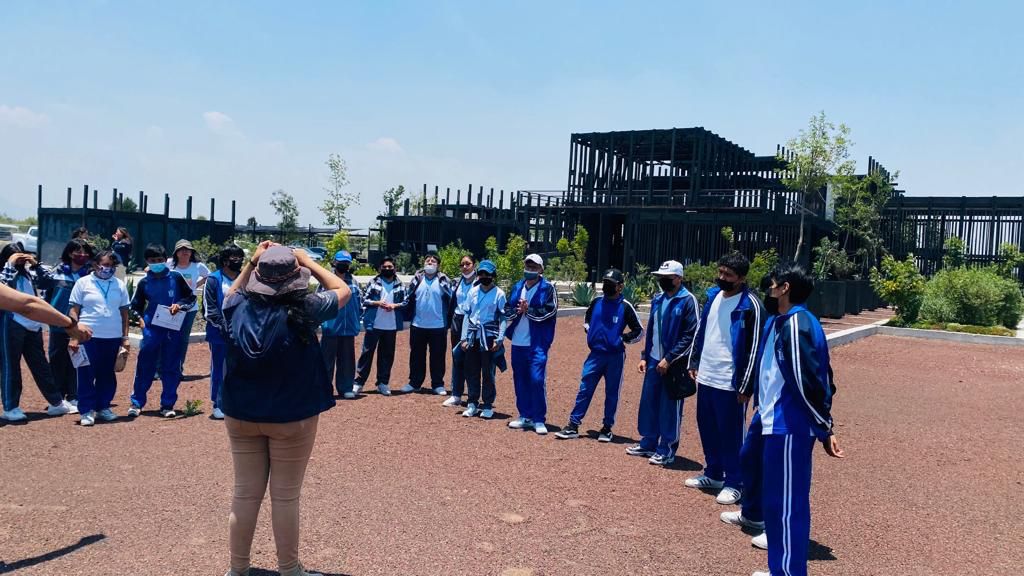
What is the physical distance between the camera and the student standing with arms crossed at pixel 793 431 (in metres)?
4.02

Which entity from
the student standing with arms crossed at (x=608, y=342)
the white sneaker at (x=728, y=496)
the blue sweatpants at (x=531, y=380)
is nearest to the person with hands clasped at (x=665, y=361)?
the student standing with arms crossed at (x=608, y=342)

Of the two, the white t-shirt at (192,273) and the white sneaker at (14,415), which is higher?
the white t-shirt at (192,273)

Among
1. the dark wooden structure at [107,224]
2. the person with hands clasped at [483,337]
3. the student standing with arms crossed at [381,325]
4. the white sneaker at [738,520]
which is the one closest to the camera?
the white sneaker at [738,520]

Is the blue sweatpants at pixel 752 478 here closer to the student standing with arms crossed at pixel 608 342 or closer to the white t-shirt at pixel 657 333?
the white t-shirt at pixel 657 333

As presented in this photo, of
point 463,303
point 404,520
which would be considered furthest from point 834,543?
point 463,303

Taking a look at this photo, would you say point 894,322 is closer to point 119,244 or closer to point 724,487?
point 724,487

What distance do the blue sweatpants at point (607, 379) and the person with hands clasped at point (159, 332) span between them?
396 cm

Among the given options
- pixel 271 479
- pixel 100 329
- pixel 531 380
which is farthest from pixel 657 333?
pixel 100 329

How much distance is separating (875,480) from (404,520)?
391 centimetres

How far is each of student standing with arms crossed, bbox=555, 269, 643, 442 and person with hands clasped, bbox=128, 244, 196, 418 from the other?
3813 millimetres

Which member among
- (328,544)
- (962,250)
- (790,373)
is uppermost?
(962,250)

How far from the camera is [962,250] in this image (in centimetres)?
2838

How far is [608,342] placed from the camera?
7254mm

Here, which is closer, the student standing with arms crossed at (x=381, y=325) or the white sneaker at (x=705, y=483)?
the white sneaker at (x=705, y=483)
